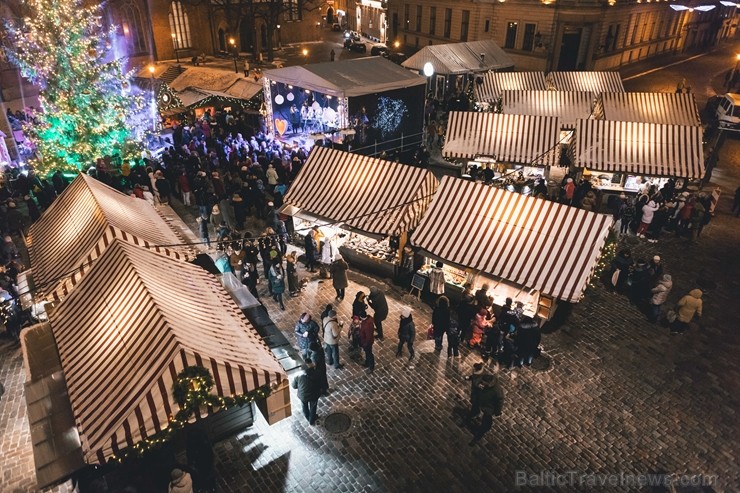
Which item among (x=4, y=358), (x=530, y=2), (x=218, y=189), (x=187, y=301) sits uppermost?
(x=530, y=2)

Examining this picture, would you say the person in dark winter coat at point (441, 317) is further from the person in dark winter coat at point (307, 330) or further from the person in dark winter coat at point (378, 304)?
the person in dark winter coat at point (307, 330)

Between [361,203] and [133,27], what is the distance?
105 ft

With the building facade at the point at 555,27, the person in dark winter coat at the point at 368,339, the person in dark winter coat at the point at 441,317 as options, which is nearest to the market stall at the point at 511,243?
the person in dark winter coat at the point at 441,317

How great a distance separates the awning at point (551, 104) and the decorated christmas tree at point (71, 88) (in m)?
15.9

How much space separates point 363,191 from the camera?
13.4m

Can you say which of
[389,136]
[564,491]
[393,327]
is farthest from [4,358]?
[389,136]

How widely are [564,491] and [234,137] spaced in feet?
61.8

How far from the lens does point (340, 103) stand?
2003 centimetres

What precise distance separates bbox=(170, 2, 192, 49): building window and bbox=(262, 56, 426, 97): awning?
25.8m

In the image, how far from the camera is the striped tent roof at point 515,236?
10.4m

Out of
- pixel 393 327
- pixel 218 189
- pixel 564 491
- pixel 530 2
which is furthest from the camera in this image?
pixel 530 2

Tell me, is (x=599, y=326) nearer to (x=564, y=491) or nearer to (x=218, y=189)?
(x=564, y=491)

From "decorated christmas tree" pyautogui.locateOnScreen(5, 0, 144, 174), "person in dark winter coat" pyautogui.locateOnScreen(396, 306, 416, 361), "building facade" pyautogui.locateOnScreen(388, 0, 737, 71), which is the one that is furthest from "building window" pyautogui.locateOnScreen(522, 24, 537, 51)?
"person in dark winter coat" pyautogui.locateOnScreen(396, 306, 416, 361)

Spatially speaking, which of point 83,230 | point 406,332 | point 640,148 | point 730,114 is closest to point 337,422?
point 406,332
